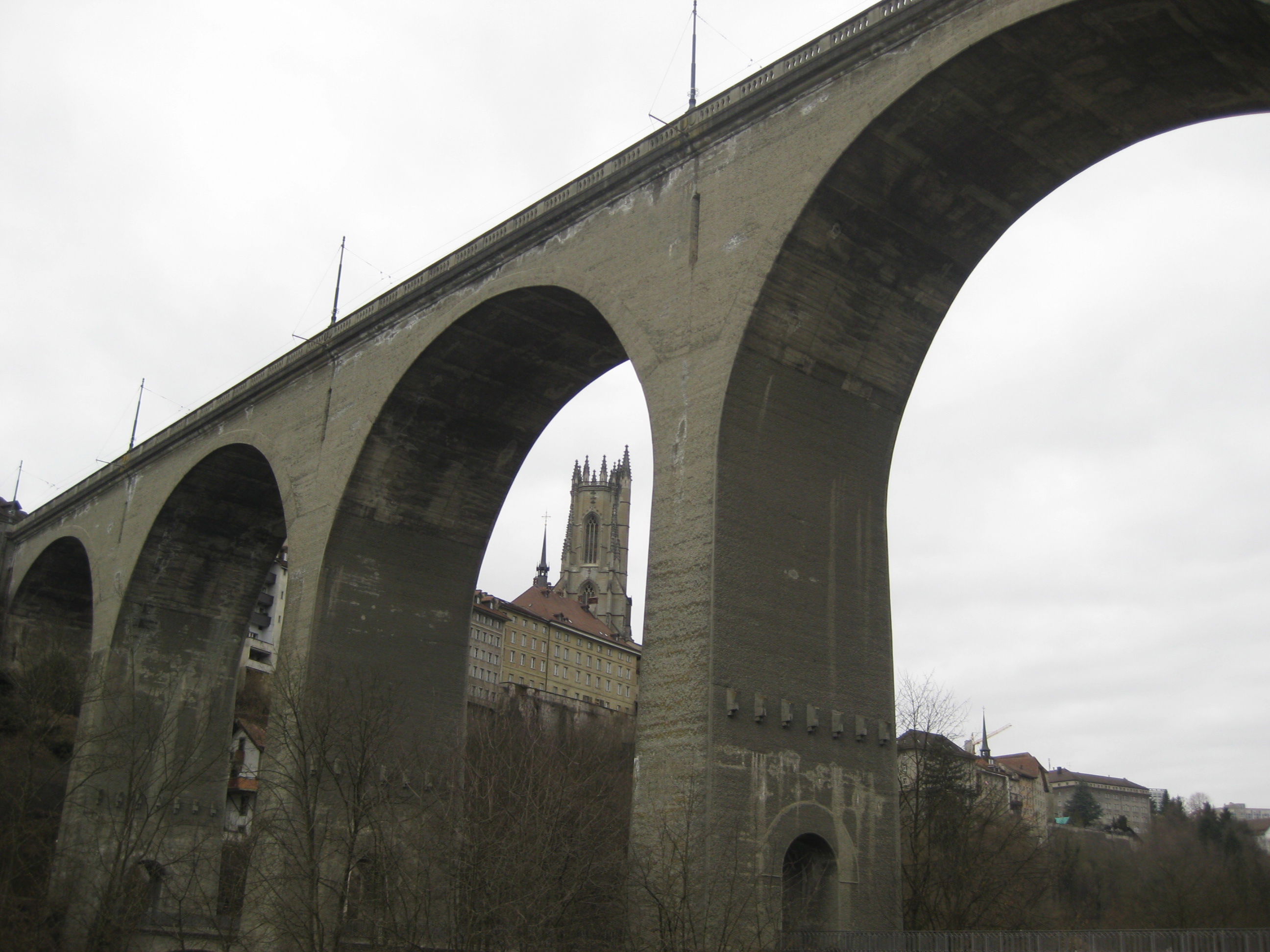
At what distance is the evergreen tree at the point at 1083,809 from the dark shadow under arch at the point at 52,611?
225 ft

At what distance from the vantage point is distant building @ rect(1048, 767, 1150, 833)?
376ft

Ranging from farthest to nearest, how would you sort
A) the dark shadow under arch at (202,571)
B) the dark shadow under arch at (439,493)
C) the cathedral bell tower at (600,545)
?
the cathedral bell tower at (600,545) → the dark shadow under arch at (202,571) → the dark shadow under arch at (439,493)

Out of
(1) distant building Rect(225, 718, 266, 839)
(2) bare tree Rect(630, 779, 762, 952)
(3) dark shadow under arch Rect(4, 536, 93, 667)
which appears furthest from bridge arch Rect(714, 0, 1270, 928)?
(1) distant building Rect(225, 718, 266, 839)

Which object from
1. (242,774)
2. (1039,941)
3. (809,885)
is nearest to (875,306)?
(809,885)

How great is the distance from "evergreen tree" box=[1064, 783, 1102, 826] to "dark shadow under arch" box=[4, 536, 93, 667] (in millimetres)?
68619

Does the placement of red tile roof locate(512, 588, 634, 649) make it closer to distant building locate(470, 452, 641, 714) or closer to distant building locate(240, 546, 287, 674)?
distant building locate(470, 452, 641, 714)

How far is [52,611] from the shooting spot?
124 ft

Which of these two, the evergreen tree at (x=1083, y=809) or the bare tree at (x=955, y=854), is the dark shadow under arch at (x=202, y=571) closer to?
the bare tree at (x=955, y=854)

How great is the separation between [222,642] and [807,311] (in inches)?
781

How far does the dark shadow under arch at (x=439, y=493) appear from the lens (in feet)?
70.2

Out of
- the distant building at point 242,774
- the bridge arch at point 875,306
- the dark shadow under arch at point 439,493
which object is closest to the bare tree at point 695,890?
the bridge arch at point 875,306

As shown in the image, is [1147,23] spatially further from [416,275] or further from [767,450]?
[416,275]

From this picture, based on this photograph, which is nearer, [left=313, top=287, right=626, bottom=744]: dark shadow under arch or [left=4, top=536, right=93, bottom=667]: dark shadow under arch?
[left=313, top=287, right=626, bottom=744]: dark shadow under arch

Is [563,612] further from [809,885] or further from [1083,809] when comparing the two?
[809,885]
